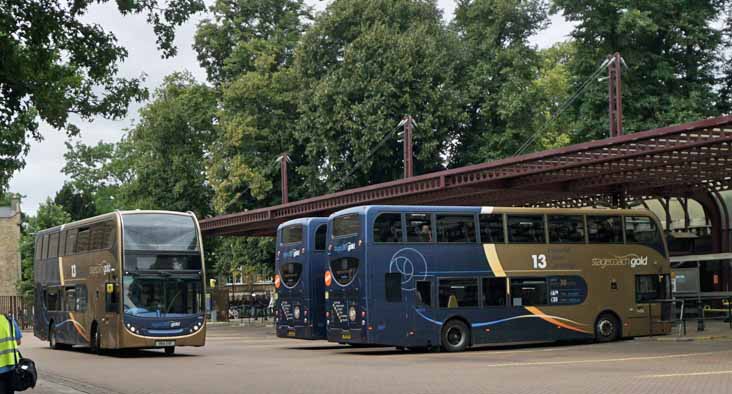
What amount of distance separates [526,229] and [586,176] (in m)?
5.64

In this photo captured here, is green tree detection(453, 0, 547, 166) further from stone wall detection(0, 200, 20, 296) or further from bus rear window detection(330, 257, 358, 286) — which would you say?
stone wall detection(0, 200, 20, 296)

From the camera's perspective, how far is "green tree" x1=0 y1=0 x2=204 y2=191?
604 inches

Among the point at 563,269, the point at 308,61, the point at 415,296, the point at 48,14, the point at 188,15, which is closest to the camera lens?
the point at 48,14

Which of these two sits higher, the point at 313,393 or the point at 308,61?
Answer: the point at 308,61

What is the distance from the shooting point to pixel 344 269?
26938 mm

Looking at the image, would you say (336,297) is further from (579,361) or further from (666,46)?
(666,46)

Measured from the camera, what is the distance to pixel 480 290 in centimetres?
2744

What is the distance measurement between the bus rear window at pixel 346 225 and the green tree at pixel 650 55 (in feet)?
72.7

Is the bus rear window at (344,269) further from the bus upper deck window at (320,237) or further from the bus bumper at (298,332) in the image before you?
the bus bumper at (298,332)

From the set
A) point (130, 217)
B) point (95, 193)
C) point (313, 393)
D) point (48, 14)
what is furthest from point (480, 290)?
point (95, 193)

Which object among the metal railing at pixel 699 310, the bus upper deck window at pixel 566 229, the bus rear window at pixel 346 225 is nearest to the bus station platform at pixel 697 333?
the metal railing at pixel 699 310

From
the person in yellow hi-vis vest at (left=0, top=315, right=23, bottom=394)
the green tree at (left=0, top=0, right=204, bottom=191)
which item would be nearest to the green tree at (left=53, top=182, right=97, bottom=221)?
the green tree at (left=0, top=0, right=204, bottom=191)

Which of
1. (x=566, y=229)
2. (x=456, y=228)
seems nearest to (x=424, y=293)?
(x=456, y=228)

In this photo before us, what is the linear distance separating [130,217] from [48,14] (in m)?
12.1
